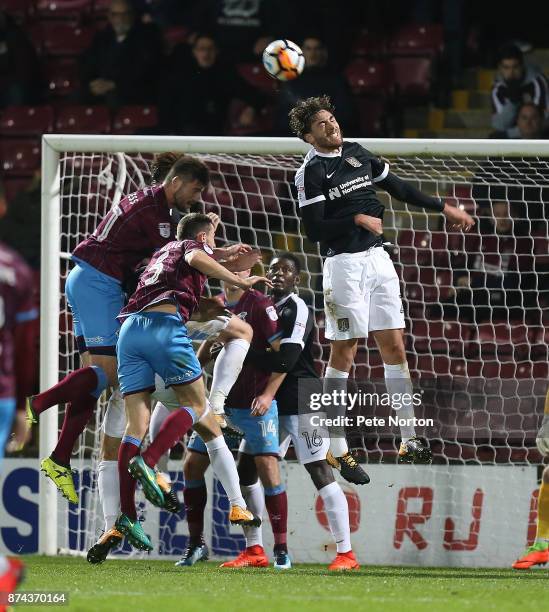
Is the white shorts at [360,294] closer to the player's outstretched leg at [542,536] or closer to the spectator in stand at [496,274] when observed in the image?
the player's outstretched leg at [542,536]

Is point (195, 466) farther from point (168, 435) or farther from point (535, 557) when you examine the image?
point (535, 557)

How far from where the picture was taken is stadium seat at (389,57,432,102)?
1331cm

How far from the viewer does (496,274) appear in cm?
1031

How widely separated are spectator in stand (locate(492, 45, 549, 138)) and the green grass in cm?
494

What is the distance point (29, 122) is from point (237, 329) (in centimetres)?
584

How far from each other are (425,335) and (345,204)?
2.50 metres

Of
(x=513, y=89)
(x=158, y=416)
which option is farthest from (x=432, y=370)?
(x=513, y=89)

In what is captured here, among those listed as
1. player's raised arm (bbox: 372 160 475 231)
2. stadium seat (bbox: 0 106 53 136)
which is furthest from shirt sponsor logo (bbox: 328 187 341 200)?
stadium seat (bbox: 0 106 53 136)

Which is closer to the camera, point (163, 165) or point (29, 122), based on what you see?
point (163, 165)

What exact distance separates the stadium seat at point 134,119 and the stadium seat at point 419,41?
2487mm

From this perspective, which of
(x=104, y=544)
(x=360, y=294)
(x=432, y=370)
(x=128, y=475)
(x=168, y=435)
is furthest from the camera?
A: (x=432, y=370)

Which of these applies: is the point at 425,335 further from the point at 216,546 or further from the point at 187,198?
the point at 187,198

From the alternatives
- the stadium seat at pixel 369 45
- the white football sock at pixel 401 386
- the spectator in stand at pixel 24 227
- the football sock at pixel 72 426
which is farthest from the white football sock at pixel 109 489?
the stadium seat at pixel 369 45

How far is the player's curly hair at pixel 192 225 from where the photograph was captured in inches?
311
